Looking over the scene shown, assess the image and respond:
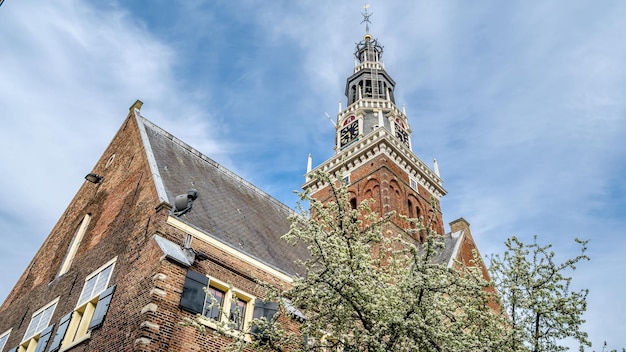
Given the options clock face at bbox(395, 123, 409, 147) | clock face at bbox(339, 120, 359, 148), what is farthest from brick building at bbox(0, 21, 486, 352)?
clock face at bbox(339, 120, 359, 148)

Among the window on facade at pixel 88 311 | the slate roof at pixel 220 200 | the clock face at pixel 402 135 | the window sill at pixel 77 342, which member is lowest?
the window sill at pixel 77 342

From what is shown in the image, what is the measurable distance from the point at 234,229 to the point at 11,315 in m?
10.1

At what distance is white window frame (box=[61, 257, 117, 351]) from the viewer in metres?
12.9

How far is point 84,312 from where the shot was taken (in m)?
13.4

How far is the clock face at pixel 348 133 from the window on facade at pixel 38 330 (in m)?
25.1

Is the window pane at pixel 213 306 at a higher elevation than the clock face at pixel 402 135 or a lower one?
lower

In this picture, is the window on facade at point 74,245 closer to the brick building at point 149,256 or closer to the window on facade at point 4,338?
the brick building at point 149,256

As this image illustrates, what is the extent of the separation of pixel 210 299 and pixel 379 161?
19.8 m

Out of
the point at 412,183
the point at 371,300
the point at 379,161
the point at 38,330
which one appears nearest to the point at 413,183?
the point at 412,183

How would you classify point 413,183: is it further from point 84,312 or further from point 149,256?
point 84,312

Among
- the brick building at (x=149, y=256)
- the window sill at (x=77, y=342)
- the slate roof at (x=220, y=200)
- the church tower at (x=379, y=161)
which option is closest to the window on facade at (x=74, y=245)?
the brick building at (x=149, y=256)

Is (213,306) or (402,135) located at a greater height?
(402,135)

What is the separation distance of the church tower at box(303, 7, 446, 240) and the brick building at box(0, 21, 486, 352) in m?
6.31

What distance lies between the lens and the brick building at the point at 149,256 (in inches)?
458
